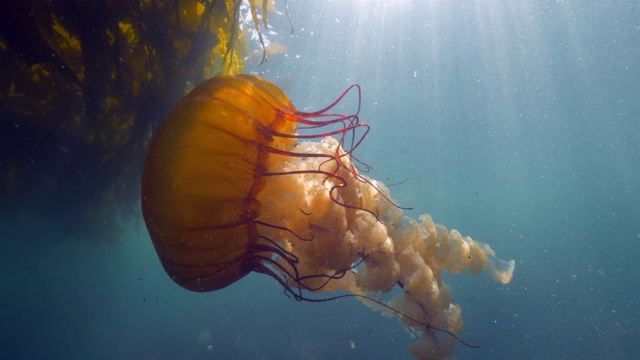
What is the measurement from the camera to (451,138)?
29.3m

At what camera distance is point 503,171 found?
42.4m

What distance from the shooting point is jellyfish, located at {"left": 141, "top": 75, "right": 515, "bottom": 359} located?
5.27 ft

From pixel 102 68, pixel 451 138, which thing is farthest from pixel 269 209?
pixel 451 138

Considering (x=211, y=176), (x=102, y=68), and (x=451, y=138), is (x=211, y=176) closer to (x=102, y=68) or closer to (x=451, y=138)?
(x=102, y=68)

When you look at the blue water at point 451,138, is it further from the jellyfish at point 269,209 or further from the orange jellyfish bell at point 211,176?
the orange jellyfish bell at point 211,176

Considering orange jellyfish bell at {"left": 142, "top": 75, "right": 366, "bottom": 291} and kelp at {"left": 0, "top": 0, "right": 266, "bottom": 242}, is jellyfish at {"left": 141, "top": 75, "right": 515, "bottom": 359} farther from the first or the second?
kelp at {"left": 0, "top": 0, "right": 266, "bottom": 242}

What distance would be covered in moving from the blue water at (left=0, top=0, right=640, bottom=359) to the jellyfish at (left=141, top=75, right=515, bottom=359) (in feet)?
24.1

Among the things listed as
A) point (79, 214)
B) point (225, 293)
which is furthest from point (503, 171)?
point (79, 214)

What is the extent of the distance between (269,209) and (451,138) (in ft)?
98.8

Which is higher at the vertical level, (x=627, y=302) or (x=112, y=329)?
(x=627, y=302)

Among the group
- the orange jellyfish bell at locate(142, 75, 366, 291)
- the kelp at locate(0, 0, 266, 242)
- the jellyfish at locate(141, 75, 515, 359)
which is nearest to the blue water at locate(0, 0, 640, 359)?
the kelp at locate(0, 0, 266, 242)

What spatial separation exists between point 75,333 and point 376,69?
1818 inches

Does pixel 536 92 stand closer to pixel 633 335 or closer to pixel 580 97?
pixel 580 97

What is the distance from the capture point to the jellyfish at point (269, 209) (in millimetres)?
1607
